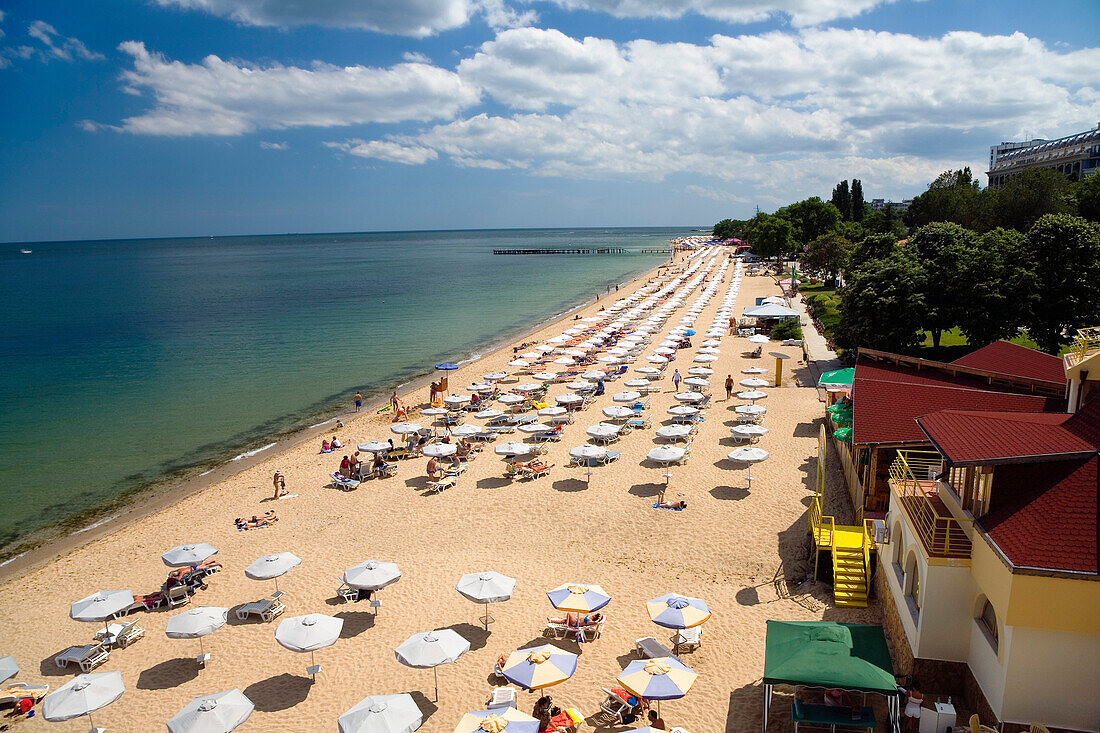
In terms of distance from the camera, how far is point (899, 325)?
87.2ft

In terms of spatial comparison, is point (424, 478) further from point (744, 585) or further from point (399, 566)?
point (744, 585)

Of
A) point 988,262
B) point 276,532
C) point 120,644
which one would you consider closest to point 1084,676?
point 120,644

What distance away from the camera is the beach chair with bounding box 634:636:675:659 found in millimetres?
11422

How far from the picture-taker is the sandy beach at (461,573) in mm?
11281

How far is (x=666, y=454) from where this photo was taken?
19891 millimetres

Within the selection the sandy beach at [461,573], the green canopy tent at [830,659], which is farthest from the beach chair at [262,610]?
the green canopy tent at [830,659]

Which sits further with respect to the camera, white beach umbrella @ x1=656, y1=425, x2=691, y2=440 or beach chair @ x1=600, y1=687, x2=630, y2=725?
white beach umbrella @ x1=656, y1=425, x2=691, y2=440

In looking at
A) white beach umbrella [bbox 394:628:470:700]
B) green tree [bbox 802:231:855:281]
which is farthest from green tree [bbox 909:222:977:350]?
green tree [bbox 802:231:855:281]

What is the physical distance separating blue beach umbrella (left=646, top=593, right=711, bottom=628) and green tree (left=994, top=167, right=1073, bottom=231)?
1891 inches

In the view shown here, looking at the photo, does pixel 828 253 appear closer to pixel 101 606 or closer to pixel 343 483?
pixel 343 483

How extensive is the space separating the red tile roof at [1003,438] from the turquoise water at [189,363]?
83.1ft

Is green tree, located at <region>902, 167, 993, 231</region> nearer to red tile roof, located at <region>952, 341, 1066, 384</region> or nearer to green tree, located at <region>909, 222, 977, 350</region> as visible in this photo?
green tree, located at <region>909, 222, 977, 350</region>

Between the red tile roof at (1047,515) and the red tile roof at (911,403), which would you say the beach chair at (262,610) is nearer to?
the red tile roof at (911,403)

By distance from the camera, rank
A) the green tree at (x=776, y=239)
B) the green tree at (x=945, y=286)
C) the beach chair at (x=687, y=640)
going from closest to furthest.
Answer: the beach chair at (x=687, y=640)
the green tree at (x=945, y=286)
the green tree at (x=776, y=239)
